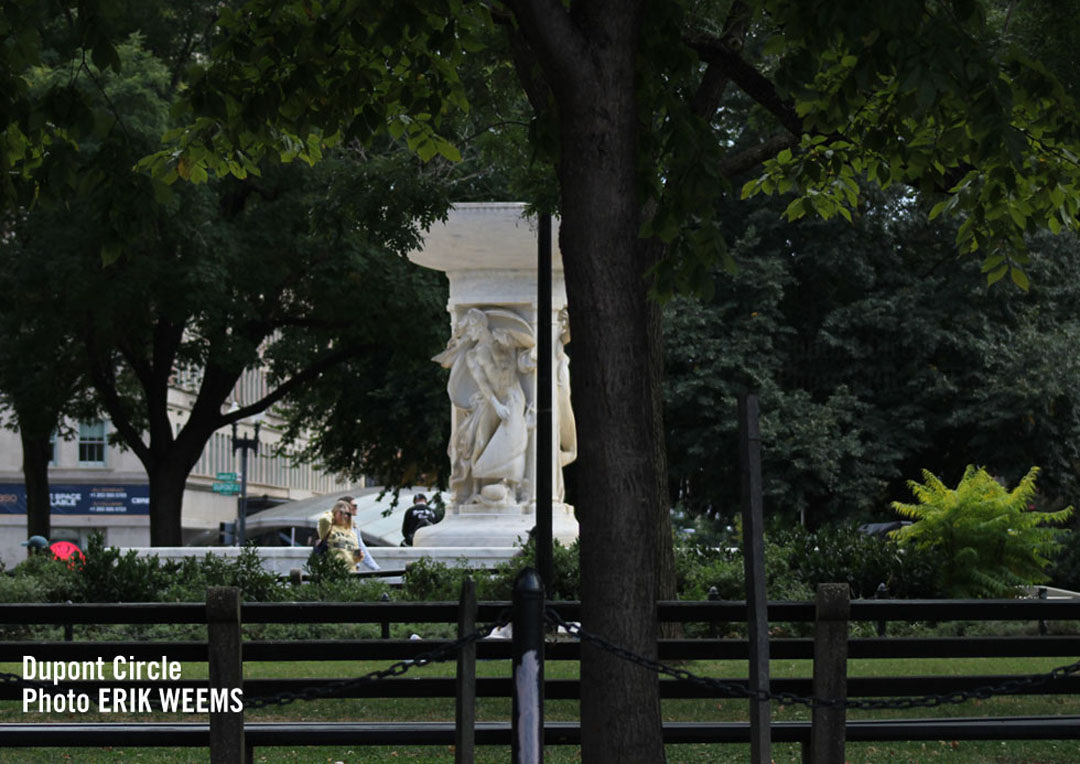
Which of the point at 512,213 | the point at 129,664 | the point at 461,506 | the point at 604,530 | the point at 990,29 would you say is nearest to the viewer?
the point at 604,530

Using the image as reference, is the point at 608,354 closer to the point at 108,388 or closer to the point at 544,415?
the point at 544,415

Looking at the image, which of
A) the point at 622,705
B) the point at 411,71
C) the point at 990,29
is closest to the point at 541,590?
the point at 622,705

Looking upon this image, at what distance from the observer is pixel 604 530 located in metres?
6.68

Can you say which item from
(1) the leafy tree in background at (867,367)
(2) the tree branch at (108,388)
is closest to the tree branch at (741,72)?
(2) the tree branch at (108,388)

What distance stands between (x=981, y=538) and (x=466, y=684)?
9.89 m

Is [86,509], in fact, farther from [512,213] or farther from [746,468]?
[746,468]

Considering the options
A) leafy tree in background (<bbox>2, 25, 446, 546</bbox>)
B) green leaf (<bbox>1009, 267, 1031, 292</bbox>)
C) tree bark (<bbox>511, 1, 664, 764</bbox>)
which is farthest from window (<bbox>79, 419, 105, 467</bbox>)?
tree bark (<bbox>511, 1, 664, 764</bbox>)

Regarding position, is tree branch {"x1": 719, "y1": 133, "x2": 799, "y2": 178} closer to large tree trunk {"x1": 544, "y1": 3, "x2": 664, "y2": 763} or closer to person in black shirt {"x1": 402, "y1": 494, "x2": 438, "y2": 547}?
large tree trunk {"x1": 544, "y1": 3, "x2": 664, "y2": 763}

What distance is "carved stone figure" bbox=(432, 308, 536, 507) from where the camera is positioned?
757 inches

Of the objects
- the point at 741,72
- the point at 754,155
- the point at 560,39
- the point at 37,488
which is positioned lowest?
the point at 37,488

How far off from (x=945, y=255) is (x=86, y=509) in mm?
41615

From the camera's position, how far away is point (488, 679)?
7762 millimetres

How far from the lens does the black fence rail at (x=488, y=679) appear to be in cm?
756

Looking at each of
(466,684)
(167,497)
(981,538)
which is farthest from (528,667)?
(167,497)
